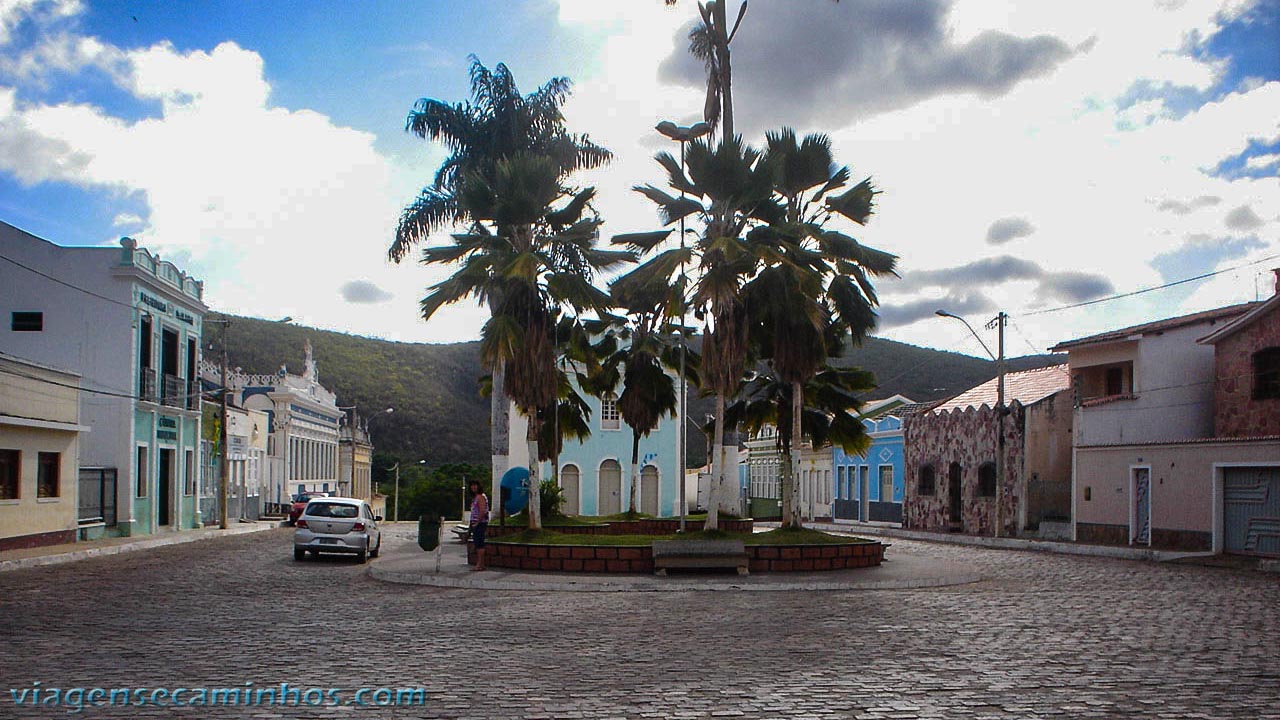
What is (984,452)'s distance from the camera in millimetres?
38844

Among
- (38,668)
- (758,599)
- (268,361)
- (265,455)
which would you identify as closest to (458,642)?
(38,668)

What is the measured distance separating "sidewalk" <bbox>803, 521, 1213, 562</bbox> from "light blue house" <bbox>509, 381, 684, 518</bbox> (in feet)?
24.9

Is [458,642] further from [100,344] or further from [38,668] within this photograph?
[100,344]

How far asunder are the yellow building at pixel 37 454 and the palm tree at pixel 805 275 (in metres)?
17.4

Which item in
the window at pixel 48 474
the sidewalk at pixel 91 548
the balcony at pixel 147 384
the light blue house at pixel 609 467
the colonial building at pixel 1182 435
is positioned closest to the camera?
the sidewalk at pixel 91 548

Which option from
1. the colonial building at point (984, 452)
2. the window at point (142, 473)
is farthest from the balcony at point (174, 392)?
the colonial building at point (984, 452)

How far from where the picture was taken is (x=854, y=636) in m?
11.7

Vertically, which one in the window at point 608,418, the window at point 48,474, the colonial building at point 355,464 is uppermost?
the window at point 608,418

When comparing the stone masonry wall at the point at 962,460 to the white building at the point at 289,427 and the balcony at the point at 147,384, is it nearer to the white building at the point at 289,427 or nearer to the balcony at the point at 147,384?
the balcony at the point at 147,384

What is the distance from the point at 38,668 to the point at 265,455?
5081 centimetres

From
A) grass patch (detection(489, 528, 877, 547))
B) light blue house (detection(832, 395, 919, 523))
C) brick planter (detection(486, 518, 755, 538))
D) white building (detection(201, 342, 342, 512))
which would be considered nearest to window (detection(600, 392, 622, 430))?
light blue house (detection(832, 395, 919, 523))

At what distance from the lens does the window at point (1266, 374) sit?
29.1m

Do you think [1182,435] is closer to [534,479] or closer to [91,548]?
[534,479]

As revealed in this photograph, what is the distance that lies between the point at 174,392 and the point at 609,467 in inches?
713
